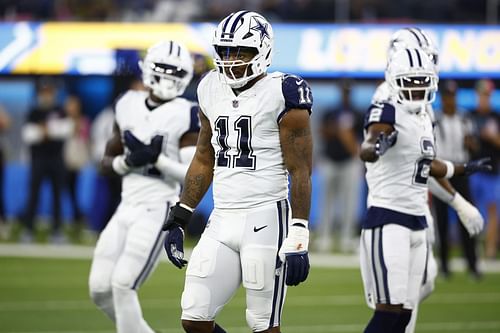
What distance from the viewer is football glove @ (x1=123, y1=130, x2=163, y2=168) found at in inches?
268

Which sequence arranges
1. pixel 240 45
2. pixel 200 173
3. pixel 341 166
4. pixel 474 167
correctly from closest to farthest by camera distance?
pixel 240 45 < pixel 200 173 < pixel 474 167 < pixel 341 166

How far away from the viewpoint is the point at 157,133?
698 centimetres

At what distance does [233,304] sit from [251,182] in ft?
14.1

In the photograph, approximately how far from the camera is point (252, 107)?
214 inches

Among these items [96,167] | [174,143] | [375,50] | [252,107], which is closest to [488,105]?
[375,50]

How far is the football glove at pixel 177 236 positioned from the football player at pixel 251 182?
20mm

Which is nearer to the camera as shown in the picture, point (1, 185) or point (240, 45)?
point (240, 45)

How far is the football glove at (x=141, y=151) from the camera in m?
6.81

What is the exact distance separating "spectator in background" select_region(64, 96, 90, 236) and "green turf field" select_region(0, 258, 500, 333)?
7.07 ft

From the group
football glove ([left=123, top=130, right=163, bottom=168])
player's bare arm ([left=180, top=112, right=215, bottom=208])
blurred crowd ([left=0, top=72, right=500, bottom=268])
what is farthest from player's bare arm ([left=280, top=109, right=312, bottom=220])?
blurred crowd ([left=0, top=72, right=500, bottom=268])

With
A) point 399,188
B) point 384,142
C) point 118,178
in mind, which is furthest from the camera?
point 118,178

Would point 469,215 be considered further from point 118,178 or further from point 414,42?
point 118,178

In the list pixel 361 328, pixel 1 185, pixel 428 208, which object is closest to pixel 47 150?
pixel 1 185

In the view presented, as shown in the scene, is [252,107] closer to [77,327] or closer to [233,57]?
[233,57]
